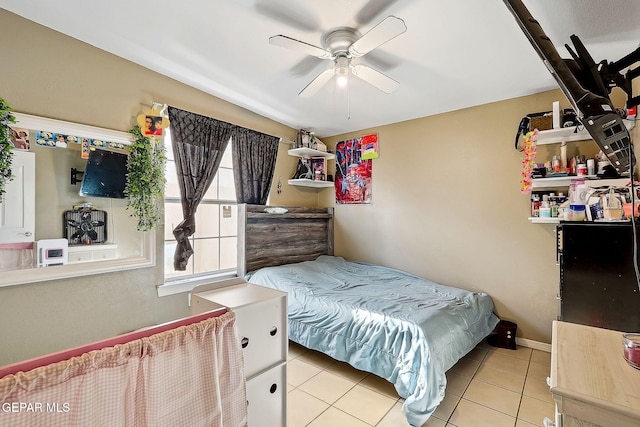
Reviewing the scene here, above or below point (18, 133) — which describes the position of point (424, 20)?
above

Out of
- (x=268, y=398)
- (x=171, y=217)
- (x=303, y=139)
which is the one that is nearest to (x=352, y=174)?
(x=303, y=139)

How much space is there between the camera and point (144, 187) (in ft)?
7.84

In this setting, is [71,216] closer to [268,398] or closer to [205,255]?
[205,255]

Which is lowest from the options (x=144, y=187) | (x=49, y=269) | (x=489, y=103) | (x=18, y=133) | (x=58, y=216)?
(x=49, y=269)

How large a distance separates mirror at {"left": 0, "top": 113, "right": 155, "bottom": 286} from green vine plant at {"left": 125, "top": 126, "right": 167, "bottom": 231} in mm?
74

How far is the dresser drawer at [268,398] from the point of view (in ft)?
4.09

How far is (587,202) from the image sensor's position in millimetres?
2062

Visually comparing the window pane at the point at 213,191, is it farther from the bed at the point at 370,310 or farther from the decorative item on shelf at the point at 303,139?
the decorative item on shelf at the point at 303,139

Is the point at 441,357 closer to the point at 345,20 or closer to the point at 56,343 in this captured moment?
the point at 345,20

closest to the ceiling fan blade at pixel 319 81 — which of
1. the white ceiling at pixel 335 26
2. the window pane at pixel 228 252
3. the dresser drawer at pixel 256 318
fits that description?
the white ceiling at pixel 335 26

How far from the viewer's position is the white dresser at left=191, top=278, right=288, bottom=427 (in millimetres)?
1210

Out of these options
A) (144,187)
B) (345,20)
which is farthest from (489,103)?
(144,187)

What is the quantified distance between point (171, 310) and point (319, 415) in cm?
165

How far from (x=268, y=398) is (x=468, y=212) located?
9.05 ft
